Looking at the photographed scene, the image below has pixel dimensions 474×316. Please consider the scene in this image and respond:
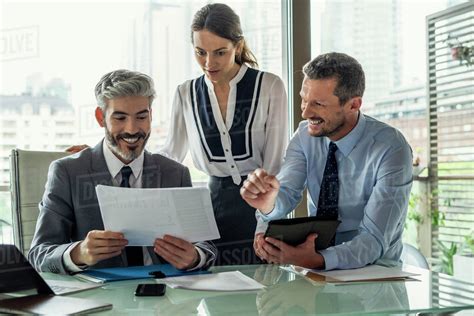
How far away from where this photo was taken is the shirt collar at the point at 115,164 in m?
1.74

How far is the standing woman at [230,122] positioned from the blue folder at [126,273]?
566 mm

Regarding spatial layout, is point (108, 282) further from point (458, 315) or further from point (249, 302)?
point (458, 315)

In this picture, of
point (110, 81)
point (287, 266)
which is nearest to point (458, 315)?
point (287, 266)

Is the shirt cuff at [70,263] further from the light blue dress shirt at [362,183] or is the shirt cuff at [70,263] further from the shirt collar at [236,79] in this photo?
the shirt collar at [236,79]

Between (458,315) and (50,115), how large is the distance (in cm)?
175

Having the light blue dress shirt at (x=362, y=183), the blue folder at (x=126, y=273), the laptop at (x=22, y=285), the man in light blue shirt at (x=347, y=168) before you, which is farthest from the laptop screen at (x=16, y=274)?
the light blue dress shirt at (x=362, y=183)

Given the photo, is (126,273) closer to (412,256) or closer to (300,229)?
(300,229)

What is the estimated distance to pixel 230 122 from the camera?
6.97 ft

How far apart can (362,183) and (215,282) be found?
67 cm

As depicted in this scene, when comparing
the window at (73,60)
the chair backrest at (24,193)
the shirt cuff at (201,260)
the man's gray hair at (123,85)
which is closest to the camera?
the shirt cuff at (201,260)

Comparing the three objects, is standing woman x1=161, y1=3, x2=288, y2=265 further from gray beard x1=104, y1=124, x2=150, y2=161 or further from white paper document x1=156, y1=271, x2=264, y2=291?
white paper document x1=156, y1=271, x2=264, y2=291

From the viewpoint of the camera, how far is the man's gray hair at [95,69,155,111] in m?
1.77

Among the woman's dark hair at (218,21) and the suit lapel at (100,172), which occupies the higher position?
the woman's dark hair at (218,21)

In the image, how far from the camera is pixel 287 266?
1606 mm
